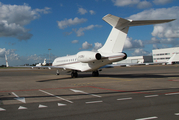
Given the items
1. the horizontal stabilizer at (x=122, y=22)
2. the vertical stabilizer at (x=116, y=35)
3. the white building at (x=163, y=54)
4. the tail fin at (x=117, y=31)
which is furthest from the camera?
the white building at (x=163, y=54)

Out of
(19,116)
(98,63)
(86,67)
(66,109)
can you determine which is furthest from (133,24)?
(19,116)

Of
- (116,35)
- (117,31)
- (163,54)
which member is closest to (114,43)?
(116,35)

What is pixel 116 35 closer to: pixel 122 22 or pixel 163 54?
pixel 122 22

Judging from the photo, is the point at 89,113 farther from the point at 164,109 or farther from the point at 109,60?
the point at 109,60

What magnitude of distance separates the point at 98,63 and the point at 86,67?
2.14 m

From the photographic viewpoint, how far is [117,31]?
16484mm

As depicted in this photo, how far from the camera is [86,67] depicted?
20.2 m

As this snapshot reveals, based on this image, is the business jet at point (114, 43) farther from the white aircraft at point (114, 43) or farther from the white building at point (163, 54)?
the white building at point (163, 54)

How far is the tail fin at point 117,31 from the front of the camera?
49.6 feet

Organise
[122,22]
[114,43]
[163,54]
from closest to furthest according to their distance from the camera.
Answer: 1. [122,22]
2. [114,43]
3. [163,54]

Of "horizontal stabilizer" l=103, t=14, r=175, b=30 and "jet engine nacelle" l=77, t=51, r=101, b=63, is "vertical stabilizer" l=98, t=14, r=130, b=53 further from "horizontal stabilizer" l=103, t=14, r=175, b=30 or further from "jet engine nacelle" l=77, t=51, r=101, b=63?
"jet engine nacelle" l=77, t=51, r=101, b=63

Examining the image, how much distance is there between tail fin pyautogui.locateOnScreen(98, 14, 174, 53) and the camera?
1512cm

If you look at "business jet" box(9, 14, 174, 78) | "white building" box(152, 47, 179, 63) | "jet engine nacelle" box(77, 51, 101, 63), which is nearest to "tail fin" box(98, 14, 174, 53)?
"business jet" box(9, 14, 174, 78)

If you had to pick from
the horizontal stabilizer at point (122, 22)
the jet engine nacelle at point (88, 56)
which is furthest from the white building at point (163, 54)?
the horizontal stabilizer at point (122, 22)
